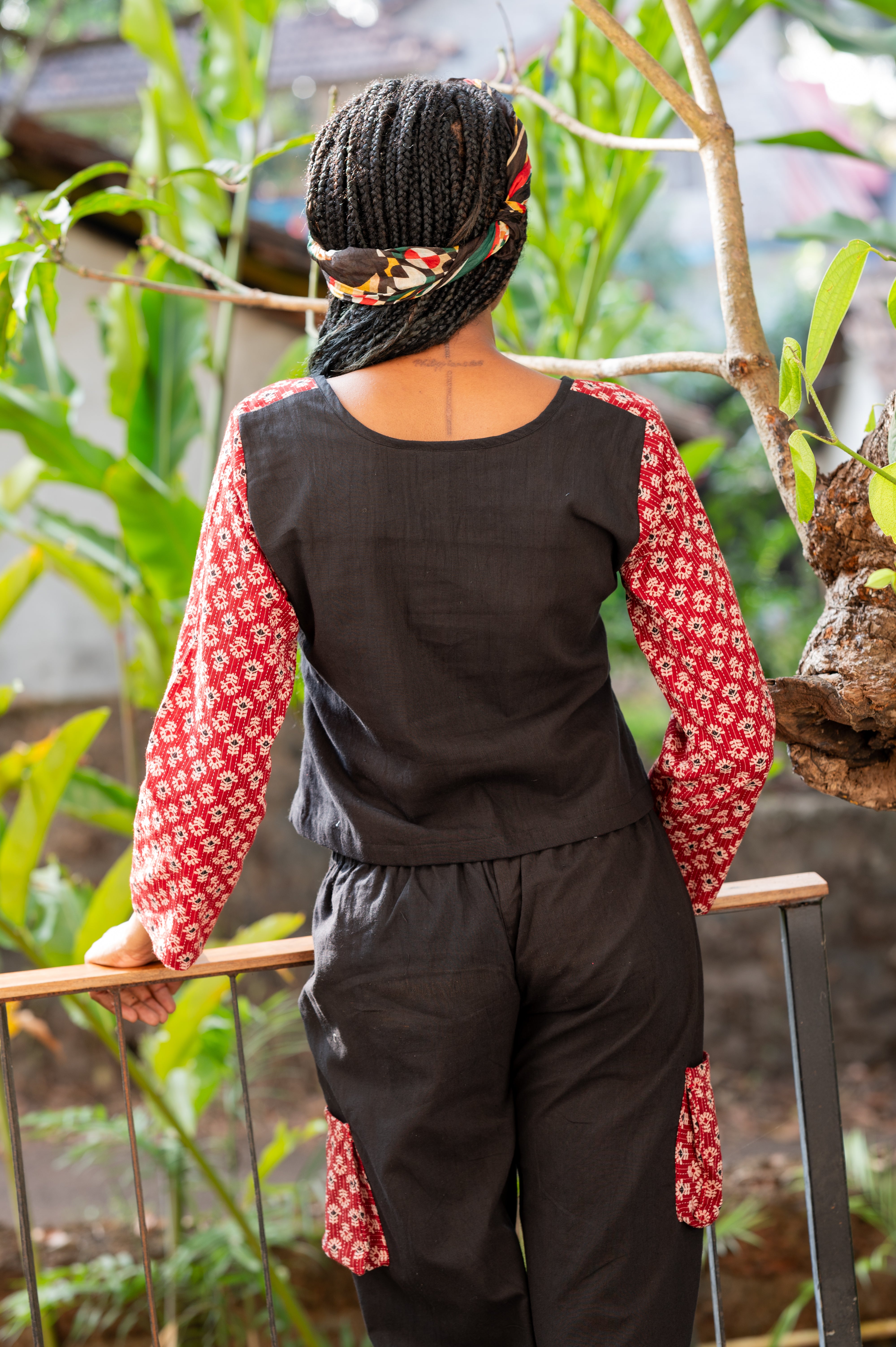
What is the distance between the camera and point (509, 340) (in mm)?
2168

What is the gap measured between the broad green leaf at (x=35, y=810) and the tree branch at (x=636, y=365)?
0.99 m

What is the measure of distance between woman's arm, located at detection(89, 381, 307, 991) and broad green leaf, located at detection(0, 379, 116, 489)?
44.3 inches

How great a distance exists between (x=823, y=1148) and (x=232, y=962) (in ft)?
2.46

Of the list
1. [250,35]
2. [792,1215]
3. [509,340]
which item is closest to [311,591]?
[509,340]

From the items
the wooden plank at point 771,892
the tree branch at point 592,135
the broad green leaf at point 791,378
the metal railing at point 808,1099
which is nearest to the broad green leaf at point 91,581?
the metal railing at point 808,1099

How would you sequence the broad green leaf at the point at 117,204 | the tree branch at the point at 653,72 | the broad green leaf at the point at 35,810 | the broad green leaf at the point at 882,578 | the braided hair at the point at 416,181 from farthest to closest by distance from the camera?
the broad green leaf at the point at 35,810 < the broad green leaf at the point at 117,204 < the tree branch at the point at 653,72 < the braided hair at the point at 416,181 < the broad green leaf at the point at 882,578

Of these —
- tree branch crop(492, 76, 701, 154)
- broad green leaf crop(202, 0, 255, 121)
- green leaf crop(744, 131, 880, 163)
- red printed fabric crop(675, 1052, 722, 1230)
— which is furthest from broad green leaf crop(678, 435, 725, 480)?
red printed fabric crop(675, 1052, 722, 1230)

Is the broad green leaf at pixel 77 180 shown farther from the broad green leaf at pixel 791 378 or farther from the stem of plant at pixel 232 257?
the broad green leaf at pixel 791 378

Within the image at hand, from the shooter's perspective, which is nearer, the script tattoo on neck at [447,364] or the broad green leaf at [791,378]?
the broad green leaf at [791,378]

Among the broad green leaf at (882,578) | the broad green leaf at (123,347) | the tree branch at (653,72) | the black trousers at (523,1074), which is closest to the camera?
the broad green leaf at (882,578)

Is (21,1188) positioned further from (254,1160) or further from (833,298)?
(833,298)

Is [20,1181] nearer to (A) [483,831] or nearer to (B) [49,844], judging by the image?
(A) [483,831]

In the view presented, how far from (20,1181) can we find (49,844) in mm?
3160

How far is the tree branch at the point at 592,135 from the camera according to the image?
130 centimetres
